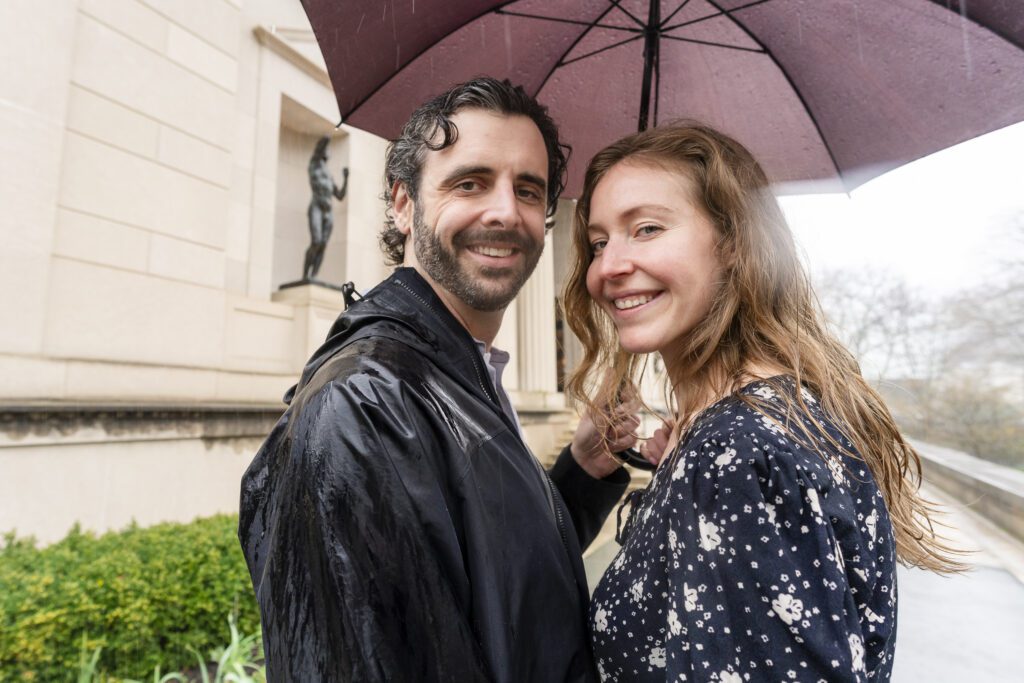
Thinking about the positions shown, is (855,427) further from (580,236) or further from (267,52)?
(267,52)

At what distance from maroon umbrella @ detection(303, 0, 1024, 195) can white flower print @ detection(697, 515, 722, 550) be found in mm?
1726

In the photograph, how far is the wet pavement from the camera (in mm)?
3627

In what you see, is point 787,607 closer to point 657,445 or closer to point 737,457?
point 737,457

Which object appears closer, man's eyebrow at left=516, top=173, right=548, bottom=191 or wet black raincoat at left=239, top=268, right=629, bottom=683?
wet black raincoat at left=239, top=268, right=629, bottom=683

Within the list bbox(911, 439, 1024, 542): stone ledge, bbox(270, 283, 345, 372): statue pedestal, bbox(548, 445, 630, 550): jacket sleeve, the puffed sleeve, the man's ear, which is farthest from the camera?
bbox(270, 283, 345, 372): statue pedestal

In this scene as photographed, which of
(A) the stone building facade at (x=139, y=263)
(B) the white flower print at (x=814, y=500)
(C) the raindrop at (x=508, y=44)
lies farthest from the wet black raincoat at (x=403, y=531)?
(A) the stone building facade at (x=139, y=263)

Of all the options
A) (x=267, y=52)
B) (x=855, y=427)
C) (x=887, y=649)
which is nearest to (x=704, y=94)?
(x=855, y=427)

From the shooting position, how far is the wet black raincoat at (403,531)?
98 centimetres

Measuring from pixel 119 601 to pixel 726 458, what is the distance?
12.2 feet

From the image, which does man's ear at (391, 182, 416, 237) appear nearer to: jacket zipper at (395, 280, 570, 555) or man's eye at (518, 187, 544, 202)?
man's eye at (518, 187, 544, 202)

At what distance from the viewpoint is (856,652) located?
98 cm

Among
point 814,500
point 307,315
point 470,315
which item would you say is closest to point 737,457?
point 814,500

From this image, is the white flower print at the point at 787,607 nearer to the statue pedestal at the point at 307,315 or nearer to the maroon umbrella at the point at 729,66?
the maroon umbrella at the point at 729,66

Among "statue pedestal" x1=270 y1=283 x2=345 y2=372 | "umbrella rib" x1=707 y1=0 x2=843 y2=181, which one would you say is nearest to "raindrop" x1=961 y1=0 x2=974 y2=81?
"umbrella rib" x1=707 y1=0 x2=843 y2=181
